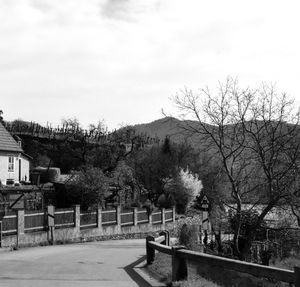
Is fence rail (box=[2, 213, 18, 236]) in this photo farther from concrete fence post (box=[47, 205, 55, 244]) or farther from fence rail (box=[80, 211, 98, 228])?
fence rail (box=[80, 211, 98, 228])

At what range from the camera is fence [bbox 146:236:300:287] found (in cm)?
779

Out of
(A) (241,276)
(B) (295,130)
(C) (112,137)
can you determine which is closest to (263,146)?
(B) (295,130)

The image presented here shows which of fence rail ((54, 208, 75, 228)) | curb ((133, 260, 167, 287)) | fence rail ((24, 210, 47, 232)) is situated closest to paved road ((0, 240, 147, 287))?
curb ((133, 260, 167, 287))

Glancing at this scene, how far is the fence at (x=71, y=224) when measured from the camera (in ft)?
79.7

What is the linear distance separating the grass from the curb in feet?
0.50

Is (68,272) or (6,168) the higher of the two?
(6,168)

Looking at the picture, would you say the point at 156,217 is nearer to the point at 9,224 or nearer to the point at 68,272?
the point at 9,224

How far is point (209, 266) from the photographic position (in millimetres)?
11438

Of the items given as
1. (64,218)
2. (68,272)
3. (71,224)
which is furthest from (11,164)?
(68,272)

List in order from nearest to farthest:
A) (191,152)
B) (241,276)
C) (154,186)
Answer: (241,276)
(154,186)
(191,152)

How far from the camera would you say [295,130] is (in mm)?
22562

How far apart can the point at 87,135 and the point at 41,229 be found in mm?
23046

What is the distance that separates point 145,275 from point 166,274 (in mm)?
770

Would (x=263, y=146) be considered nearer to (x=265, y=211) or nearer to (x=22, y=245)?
(x=265, y=211)
